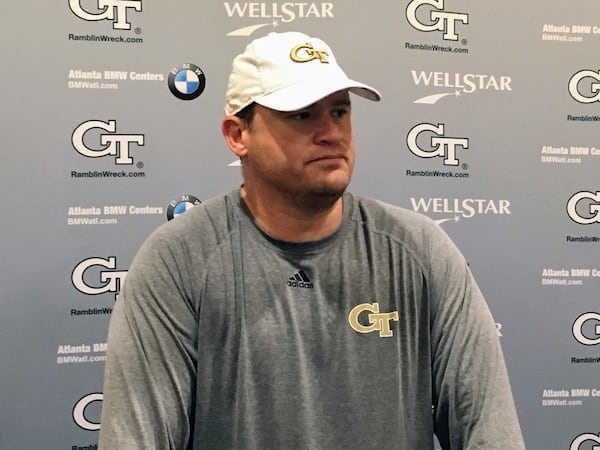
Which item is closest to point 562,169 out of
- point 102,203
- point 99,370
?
point 102,203

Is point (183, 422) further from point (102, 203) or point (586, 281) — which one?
point (586, 281)

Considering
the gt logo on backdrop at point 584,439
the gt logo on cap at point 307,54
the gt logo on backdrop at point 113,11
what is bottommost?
the gt logo on backdrop at point 584,439

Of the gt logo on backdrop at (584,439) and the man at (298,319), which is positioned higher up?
the man at (298,319)

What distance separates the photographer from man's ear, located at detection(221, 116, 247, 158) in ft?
3.98

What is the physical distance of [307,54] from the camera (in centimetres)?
116

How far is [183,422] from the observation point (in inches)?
42.1

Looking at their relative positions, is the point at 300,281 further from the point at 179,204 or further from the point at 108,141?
the point at 108,141

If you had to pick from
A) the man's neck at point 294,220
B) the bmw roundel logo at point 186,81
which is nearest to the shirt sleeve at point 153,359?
the man's neck at point 294,220

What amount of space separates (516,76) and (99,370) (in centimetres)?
165

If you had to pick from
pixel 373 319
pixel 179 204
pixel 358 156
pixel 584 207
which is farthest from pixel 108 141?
pixel 584 207

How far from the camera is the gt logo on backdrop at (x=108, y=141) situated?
1703mm

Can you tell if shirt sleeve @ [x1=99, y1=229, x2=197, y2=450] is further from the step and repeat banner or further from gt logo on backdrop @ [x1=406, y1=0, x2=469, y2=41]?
gt logo on backdrop @ [x1=406, y1=0, x2=469, y2=41]

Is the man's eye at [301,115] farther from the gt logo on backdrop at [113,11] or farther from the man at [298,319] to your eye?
the gt logo on backdrop at [113,11]

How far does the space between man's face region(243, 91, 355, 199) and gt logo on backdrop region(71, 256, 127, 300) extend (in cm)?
79
